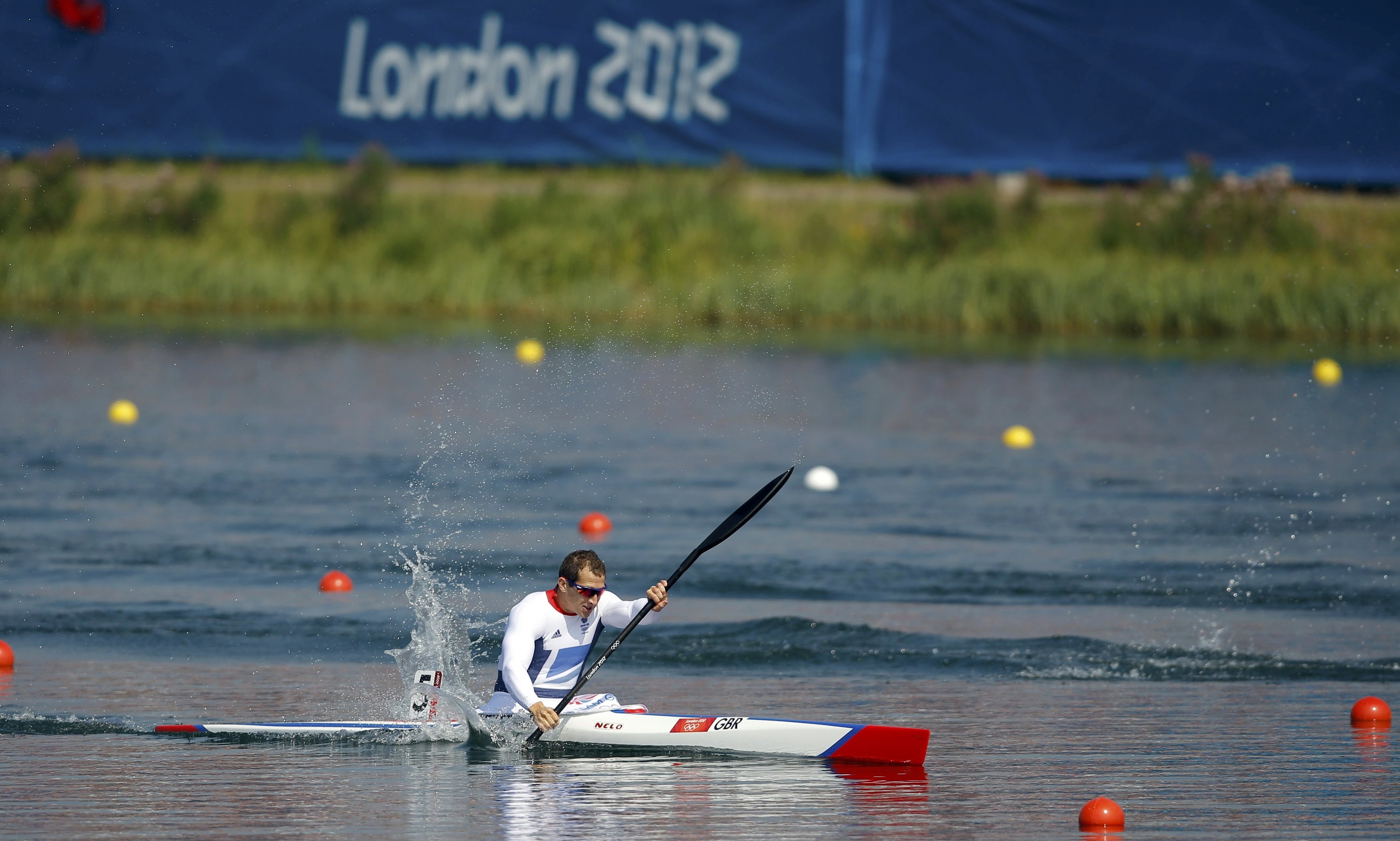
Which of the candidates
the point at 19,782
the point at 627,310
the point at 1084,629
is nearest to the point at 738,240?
the point at 627,310

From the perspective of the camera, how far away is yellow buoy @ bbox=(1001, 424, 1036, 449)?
21.1m

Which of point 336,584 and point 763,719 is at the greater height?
point 336,584

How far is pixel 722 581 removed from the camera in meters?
14.6

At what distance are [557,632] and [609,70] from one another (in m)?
24.0

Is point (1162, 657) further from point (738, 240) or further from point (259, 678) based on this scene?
point (738, 240)

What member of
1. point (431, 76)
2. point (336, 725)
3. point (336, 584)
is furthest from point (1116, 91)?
point (336, 725)

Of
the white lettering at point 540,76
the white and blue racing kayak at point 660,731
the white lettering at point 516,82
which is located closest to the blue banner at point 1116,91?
the white lettering at point 540,76

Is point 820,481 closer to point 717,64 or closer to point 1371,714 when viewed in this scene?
point 1371,714

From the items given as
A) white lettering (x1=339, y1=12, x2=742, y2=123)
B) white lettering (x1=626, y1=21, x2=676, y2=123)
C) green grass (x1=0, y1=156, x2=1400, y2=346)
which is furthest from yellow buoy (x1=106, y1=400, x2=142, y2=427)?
white lettering (x1=626, y1=21, x2=676, y2=123)

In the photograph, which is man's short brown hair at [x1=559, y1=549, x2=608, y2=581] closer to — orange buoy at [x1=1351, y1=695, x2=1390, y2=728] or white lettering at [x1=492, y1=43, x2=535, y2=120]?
orange buoy at [x1=1351, y1=695, x2=1390, y2=728]

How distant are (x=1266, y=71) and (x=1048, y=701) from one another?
2256cm

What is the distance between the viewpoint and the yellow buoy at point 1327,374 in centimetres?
2544

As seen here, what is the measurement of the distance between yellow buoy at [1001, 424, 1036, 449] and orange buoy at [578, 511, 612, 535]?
238 inches

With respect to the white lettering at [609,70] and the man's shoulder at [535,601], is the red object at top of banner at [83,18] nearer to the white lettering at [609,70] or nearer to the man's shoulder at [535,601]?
the white lettering at [609,70]
